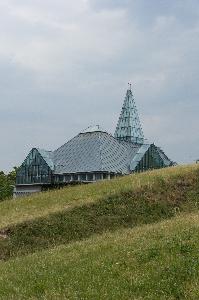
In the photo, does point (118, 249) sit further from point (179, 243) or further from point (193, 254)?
point (193, 254)

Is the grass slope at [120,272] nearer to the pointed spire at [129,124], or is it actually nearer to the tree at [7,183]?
the tree at [7,183]

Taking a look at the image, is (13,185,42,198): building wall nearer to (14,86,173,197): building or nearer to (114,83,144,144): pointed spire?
(14,86,173,197): building

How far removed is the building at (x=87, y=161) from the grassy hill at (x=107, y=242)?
3979cm

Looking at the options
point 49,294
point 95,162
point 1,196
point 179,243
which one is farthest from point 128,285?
point 1,196

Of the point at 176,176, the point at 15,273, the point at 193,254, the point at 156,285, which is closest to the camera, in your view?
the point at 156,285

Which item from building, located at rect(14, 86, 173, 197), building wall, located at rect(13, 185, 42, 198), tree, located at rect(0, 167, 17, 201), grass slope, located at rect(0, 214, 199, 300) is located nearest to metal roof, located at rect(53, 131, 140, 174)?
building, located at rect(14, 86, 173, 197)

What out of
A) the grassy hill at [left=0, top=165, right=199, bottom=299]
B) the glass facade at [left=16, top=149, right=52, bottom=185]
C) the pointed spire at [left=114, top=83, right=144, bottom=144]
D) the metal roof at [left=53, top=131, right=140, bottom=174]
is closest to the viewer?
the grassy hill at [left=0, top=165, right=199, bottom=299]

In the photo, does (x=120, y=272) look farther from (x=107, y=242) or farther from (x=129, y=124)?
(x=129, y=124)

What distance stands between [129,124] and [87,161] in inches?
591

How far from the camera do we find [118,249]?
625 inches

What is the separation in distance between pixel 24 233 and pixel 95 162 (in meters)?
48.5

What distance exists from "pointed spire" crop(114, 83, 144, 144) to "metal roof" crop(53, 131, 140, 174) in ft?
17.0

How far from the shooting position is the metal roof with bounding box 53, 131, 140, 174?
Result: 74.5 meters

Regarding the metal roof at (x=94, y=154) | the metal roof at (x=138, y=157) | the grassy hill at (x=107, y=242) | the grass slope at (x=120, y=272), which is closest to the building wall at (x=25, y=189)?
the metal roof at (x=94, y=154)
